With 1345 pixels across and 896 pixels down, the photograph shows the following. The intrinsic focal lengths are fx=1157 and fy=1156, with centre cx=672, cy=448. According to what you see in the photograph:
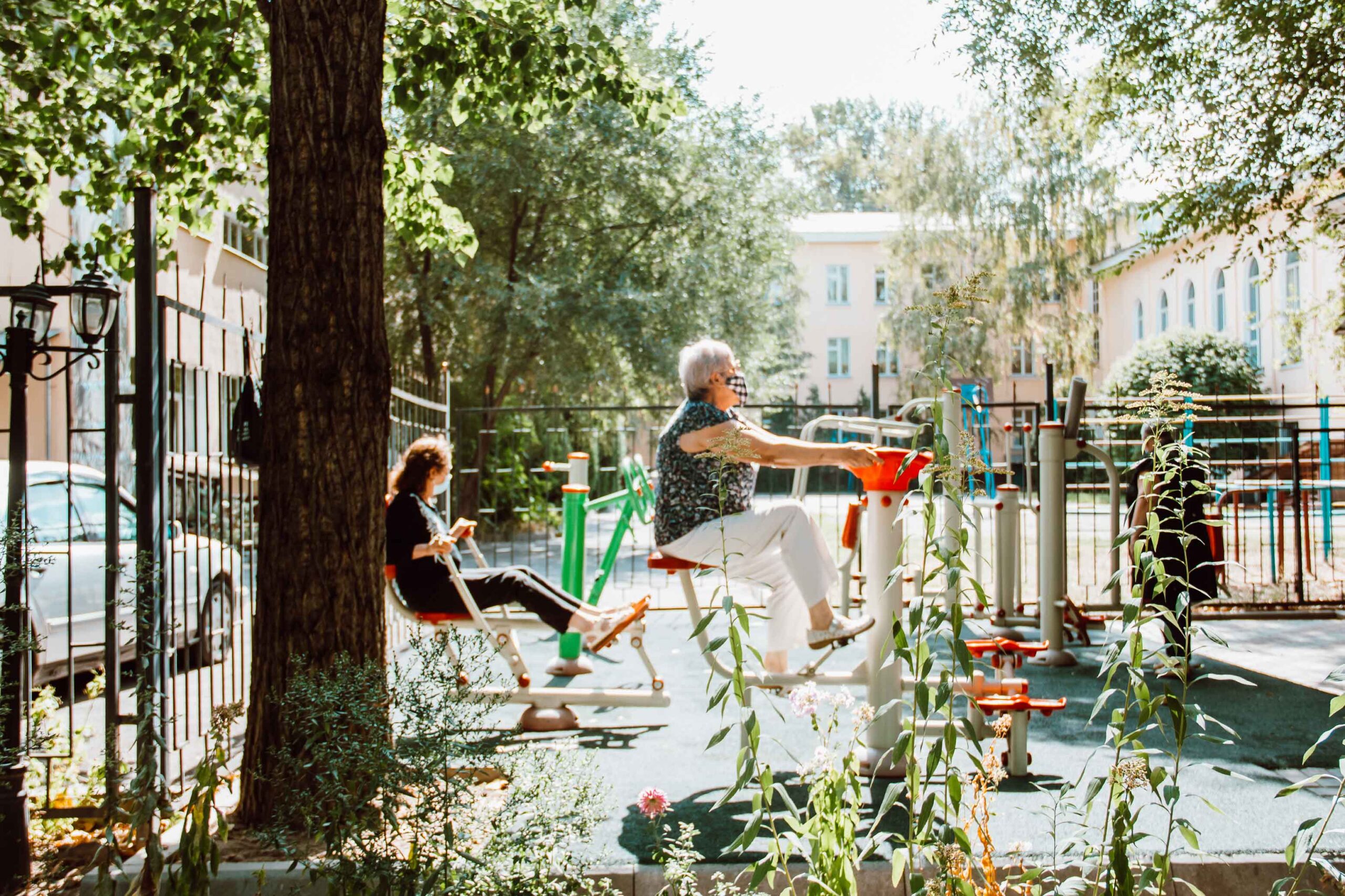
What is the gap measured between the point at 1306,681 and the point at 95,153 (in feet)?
23.5

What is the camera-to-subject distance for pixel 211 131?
5.83m

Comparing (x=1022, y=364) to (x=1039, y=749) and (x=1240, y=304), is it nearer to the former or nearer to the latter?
(x=1240, y=304)

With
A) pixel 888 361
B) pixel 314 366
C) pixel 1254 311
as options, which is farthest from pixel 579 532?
pixel 888 361

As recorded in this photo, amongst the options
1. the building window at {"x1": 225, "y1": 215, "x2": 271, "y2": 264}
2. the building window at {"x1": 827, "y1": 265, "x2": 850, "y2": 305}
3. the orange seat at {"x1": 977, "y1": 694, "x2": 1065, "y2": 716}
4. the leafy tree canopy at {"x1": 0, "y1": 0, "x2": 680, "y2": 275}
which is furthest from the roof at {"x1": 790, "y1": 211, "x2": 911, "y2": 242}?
the orange seat at {"x1": 977, "y1": 694, "x2": 1065, "y2": 716}

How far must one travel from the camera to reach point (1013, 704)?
433 cm

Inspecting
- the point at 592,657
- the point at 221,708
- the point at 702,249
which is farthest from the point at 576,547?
the point at 702,249

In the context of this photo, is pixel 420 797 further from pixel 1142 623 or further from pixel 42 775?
pixel 42 775

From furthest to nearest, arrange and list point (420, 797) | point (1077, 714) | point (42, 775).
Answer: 1. point (1077, 714)
2. point (42, 775)
3. point (420, 797)

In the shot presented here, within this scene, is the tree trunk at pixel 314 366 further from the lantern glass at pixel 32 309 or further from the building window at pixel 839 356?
the building window at pixel 839 356

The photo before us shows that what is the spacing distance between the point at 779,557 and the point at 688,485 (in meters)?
0.53

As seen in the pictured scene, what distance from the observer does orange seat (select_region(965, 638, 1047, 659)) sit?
15.3 ft

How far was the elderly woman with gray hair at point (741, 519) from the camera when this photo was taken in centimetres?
495

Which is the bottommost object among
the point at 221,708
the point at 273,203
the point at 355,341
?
the point at 221,708

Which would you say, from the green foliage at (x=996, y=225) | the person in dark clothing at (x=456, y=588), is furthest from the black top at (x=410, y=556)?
the green foliage at (x=996, y=225)
